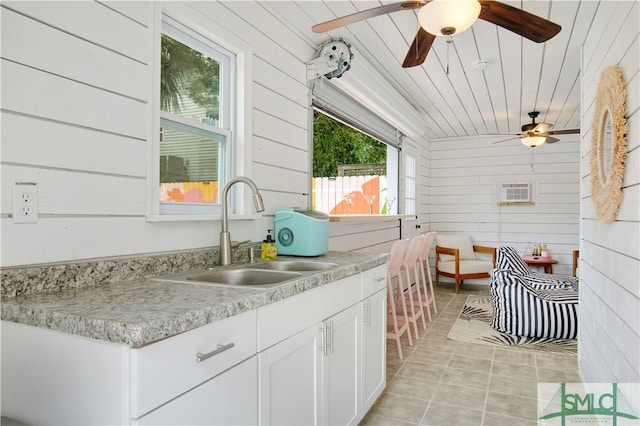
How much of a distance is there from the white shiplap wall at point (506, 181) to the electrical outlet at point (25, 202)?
20.7 feet

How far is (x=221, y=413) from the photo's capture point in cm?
115

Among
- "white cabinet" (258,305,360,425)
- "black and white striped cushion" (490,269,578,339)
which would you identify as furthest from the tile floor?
"white cabinet" (258,305,360,425)

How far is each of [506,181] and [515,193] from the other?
0.25m

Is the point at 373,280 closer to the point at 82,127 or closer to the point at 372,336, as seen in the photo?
the point at 372,336

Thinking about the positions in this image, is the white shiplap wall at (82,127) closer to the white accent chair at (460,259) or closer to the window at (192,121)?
the window at (192,121)

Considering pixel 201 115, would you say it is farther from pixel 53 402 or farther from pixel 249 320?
pixel 53 402

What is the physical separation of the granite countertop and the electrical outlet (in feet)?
0.79

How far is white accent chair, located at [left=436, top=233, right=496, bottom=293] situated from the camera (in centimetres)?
584

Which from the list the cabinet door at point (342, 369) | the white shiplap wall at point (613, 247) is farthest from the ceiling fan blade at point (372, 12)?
the cabinet door at point (342, 369)

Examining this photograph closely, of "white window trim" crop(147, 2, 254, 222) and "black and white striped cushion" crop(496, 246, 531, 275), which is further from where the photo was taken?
"black and white striped cushion" crop(496, 246, 531, 275)

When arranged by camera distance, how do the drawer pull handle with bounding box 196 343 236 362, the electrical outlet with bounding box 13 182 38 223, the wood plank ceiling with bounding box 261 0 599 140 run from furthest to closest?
the wood plank ceiling with bounding box 261 0 599 140, the electrical outlet with bounding box 13 182 38 223, the drawer pull handle with bounding box 196 343 236 362

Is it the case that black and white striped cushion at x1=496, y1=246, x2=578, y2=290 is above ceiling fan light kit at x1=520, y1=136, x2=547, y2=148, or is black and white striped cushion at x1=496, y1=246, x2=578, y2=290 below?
below

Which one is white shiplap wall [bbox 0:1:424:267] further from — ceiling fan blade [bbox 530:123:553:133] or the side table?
the side table

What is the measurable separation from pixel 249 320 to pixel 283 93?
1759mm
